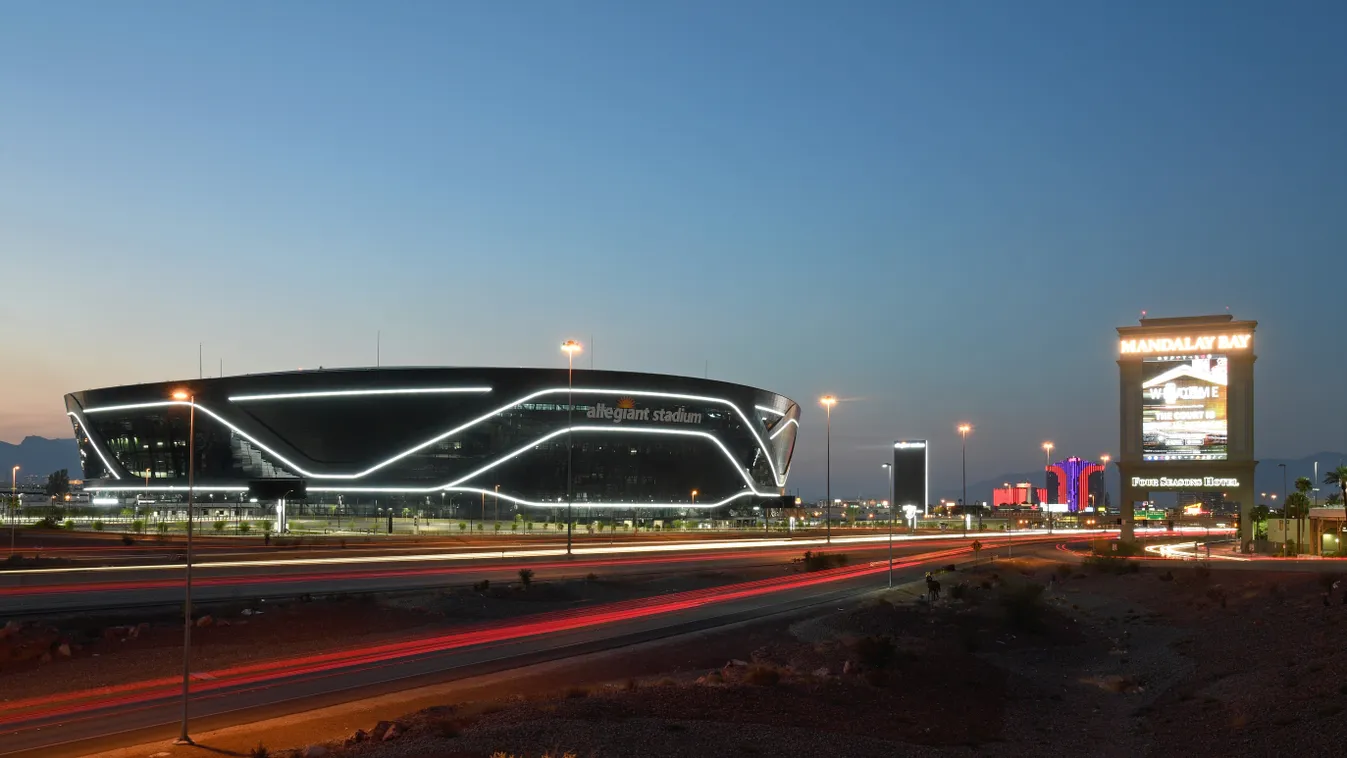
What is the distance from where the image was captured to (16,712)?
867 inches

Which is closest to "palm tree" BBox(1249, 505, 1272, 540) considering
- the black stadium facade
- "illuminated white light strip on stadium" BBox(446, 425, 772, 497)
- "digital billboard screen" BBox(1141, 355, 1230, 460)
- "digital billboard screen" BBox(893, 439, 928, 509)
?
"digital billboard screen" BBox(1141, 355, 1230, 460)

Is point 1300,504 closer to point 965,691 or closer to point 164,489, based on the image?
point 965,691

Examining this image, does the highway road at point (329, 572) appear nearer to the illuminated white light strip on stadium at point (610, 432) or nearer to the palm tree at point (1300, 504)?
the palm tree at point (1300, 504)

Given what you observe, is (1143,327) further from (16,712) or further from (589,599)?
(16,712)

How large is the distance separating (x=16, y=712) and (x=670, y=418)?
341 feet

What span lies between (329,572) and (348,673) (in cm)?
1982

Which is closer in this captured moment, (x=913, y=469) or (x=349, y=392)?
(x=349, y=392)

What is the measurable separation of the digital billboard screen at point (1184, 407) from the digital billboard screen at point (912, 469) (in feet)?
263

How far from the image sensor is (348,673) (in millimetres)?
26094

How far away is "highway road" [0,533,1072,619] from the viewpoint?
35312 mm

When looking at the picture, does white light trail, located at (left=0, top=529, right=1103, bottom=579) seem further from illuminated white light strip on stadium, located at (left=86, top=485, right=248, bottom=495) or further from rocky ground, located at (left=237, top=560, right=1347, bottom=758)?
illuminated white light strip on stadium, located at (left=86, top=485, right=248, bottom=495)

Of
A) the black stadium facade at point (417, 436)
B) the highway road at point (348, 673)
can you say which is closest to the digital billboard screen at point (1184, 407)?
the highway road at point (348, 673)

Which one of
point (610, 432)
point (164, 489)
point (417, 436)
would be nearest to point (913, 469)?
point (610, 432)

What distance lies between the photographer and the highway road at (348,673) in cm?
2033
